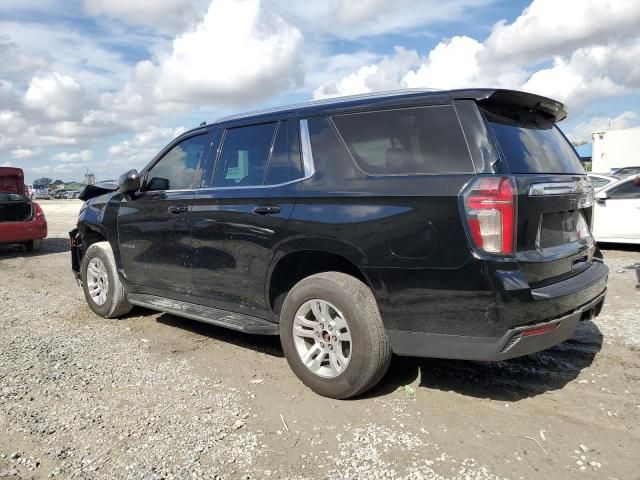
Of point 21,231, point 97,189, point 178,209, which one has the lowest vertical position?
point 21,231

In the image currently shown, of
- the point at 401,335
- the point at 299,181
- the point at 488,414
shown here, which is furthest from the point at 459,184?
the point at 488,414

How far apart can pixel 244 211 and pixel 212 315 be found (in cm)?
95

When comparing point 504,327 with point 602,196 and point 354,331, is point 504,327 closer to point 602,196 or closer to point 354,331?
point 354,331

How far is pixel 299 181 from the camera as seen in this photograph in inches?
151

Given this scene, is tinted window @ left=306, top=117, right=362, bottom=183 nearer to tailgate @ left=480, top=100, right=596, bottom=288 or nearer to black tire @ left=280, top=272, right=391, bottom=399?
black tire @ left=280, top=272, right=391, bottom=399

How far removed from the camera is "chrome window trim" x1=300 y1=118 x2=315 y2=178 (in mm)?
3814

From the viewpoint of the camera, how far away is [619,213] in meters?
9.60

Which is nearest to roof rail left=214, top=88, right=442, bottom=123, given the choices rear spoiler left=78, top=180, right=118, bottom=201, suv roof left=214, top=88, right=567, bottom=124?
suv roof left=214, top=88, right=567, bottom=124

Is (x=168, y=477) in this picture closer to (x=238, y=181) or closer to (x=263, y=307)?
(x=263, y=307)

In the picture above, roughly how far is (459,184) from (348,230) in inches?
30.0

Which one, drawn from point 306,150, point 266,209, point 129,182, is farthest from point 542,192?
point 129,182

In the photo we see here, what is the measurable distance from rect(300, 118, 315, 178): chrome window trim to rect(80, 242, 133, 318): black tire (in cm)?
286

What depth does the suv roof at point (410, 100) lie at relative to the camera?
3.28 m

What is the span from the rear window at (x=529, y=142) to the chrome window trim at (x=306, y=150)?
122 centimetres
